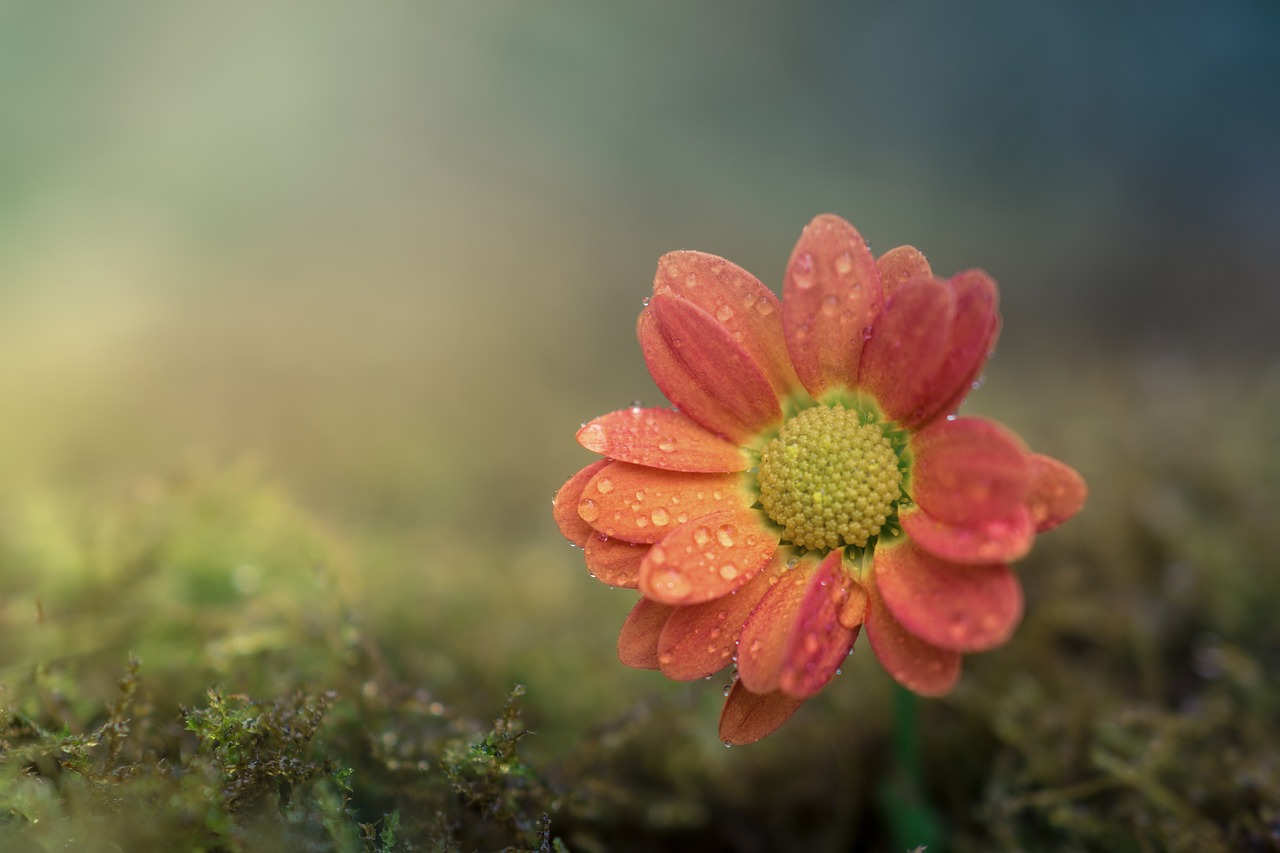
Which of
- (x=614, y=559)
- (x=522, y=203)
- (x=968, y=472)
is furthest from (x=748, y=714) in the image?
(x=522, y=203)

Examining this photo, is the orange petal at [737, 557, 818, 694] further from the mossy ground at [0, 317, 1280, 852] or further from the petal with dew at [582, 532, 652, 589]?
the mossy ground at [0, 317, 1280, 852]

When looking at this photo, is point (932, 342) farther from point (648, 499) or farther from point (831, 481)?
point (648, 499)

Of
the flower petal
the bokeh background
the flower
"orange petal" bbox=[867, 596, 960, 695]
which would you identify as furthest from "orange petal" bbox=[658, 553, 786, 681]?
the bokeh background

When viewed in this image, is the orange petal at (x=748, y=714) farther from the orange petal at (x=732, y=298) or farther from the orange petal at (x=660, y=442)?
the orange petal at (x=732, y=298)

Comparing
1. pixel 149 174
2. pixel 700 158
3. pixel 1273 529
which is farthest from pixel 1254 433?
pixel 149 174

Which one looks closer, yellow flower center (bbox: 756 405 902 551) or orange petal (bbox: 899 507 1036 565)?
orange petal (bbox: 899 507 1036 565)

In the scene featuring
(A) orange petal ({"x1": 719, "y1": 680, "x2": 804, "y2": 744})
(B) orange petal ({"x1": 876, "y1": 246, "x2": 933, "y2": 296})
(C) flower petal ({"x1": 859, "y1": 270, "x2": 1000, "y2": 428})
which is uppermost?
(B) orange petal ({"x1": 876, "y1": 246, "x2": 933, "y2": 296})
